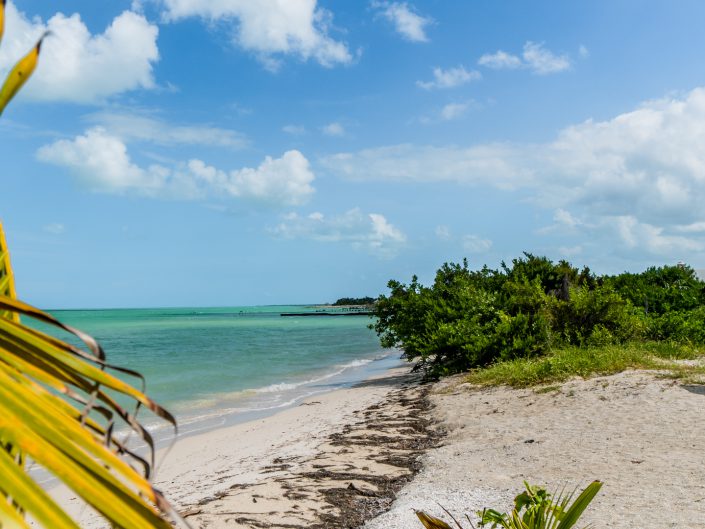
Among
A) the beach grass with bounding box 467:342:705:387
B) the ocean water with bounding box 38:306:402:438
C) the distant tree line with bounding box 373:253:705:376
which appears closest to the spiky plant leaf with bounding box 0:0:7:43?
the beach grass with bounding box 467:342:705:387

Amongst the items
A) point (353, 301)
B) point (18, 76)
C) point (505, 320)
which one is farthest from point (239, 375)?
point (353, 301)

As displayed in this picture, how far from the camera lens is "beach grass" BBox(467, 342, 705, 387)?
10188 millimetres

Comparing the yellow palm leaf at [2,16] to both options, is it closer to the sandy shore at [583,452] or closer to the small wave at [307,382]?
the sandy shore at [583,452]

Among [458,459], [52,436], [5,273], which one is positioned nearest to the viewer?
[52,436]

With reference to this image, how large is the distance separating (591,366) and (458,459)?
533cm

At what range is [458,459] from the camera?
6.27m

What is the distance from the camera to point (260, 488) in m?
5.53

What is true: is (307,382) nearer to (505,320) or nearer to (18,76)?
(505,320)

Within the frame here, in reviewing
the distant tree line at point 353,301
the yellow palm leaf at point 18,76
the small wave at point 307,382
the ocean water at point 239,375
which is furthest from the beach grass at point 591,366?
the distant tree line at point 353,301

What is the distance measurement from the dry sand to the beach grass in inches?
20.0

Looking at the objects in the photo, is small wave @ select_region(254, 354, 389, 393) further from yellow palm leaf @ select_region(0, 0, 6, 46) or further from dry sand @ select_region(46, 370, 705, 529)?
yellow palm leaf @ select_region(0, 0, 6, 46)

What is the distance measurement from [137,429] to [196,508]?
4734mm

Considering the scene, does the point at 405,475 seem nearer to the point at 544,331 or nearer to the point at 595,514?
the point at 595,514

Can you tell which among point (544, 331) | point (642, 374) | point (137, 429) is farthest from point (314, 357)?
point (137, 429)
